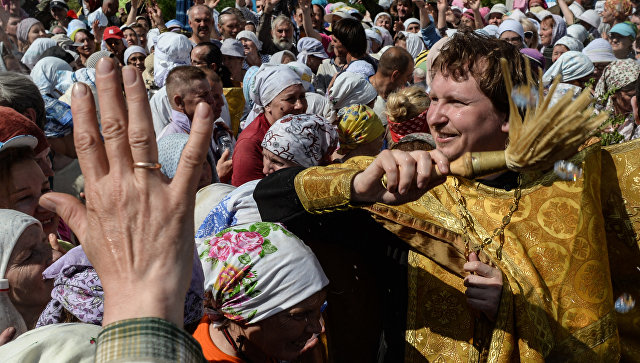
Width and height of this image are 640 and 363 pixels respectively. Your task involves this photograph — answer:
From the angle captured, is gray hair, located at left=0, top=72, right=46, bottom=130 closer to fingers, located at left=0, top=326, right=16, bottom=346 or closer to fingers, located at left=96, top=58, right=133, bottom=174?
fingers, located at left=0, top=326, right=16, bottom=346

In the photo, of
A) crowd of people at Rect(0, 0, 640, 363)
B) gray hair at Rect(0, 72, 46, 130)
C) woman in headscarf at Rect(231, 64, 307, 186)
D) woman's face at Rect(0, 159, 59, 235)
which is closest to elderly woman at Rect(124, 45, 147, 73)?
woman in headscarf at Rect(231, 64, 307, 186)

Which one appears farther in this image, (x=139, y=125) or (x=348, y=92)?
(x=348, y=92)

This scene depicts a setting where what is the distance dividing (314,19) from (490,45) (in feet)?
36.9

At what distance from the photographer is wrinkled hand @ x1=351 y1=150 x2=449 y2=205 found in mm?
1862

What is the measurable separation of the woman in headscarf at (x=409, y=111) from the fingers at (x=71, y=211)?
3.48 meters

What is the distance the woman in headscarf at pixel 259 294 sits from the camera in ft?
7.53

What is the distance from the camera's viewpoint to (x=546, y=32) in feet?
41.3

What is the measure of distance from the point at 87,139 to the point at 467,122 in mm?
1575

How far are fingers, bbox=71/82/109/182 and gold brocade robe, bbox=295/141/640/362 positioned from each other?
3.29 feet

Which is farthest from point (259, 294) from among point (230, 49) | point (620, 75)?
point (230, 49)

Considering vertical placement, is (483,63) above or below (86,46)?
above

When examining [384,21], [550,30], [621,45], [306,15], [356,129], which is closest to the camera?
[356,129]

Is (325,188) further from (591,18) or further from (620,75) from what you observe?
(591,18)

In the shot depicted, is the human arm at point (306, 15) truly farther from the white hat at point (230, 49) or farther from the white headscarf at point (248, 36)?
the white hat at point (230, 49)
